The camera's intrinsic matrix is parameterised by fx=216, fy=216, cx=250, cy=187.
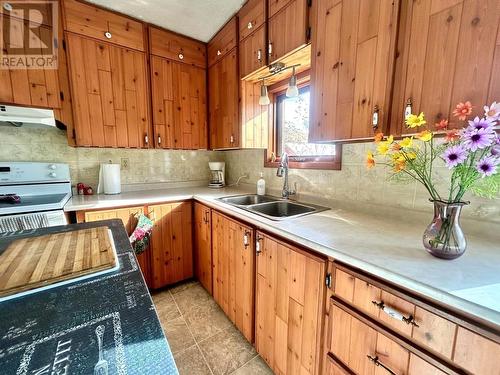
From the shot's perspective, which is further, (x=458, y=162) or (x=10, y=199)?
(x=10, y=199)

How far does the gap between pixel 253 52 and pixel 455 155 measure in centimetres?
152

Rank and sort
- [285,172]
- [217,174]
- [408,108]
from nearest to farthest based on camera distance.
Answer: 1. [408,108]
2. [285,172]
3. [217,174]

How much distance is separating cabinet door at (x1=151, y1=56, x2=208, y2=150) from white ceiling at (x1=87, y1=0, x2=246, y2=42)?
0.31 meters

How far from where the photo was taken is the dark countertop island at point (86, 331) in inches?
14.9

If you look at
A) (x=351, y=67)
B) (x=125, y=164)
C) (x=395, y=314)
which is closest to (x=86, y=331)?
(x=395, y=314)

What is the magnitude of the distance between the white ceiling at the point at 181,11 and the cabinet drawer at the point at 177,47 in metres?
0.07

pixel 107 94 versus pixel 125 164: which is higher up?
pixel 107 94

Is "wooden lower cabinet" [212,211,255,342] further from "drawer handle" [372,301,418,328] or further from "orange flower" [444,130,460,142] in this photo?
"orange flower" [444,130,460,142]

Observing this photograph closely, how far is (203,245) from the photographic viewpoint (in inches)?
79.2

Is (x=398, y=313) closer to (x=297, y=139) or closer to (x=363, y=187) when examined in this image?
(x=363, y=187)

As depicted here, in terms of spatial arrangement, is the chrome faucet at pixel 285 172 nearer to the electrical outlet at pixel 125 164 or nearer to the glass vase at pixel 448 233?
the glass vase at pixel 448 233

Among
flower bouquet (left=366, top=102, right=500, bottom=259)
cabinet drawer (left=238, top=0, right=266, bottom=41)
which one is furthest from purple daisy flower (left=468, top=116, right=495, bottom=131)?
cabinet drawer (left=238, top=0, right=266, bottom=41)

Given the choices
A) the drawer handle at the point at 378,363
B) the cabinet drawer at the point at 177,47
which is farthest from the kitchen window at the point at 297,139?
the drawer handle at the point at 378,363

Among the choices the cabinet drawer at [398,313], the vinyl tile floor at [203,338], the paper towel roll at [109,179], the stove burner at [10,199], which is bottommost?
the vinyl tile floor at [203,338]
